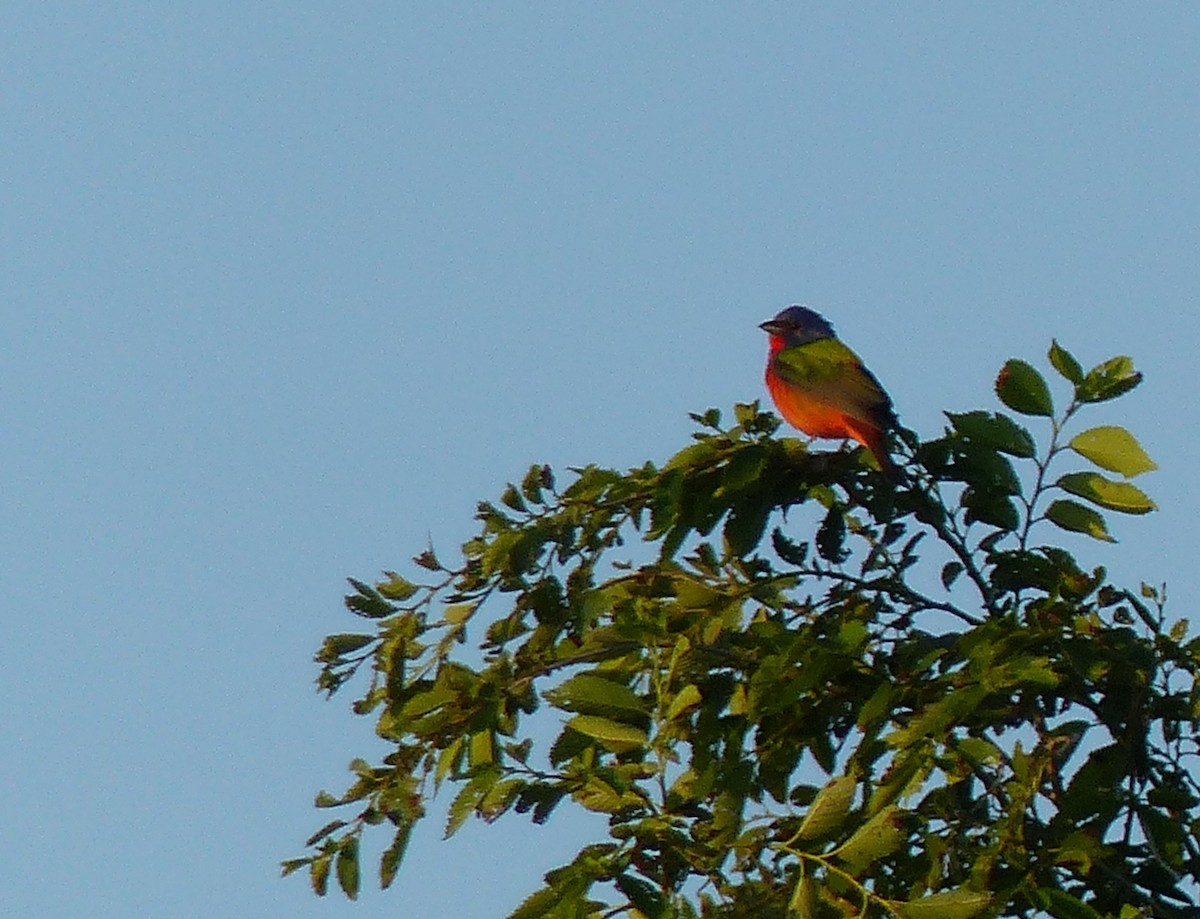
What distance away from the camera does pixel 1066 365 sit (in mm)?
4152

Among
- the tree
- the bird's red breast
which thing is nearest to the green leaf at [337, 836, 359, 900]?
the tree

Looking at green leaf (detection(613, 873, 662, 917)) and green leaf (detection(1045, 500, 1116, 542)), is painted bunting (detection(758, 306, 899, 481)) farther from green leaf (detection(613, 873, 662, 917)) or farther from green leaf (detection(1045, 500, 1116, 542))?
green leaf (detection(613, 873, 662, 917))

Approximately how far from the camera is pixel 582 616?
362 centimetres

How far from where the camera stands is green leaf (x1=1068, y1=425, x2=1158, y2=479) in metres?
4.09

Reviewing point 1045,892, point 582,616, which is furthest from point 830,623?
point 1045,892

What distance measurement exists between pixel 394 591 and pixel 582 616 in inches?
17.0

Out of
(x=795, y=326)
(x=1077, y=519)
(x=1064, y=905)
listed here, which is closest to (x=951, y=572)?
(x=1077, y=519)

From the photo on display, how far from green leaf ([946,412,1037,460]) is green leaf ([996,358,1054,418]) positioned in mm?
51

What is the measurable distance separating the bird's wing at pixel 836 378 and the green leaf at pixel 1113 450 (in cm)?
201

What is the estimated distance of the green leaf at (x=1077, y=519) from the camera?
4090 mm

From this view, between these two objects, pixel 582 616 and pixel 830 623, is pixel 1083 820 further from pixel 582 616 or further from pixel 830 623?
pixel 582 616

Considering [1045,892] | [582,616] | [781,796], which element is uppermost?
[582,616]

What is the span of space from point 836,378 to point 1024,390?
298 centimetres

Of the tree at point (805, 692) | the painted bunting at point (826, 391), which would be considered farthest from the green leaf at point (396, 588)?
the painted bunting at point (826, 391)
